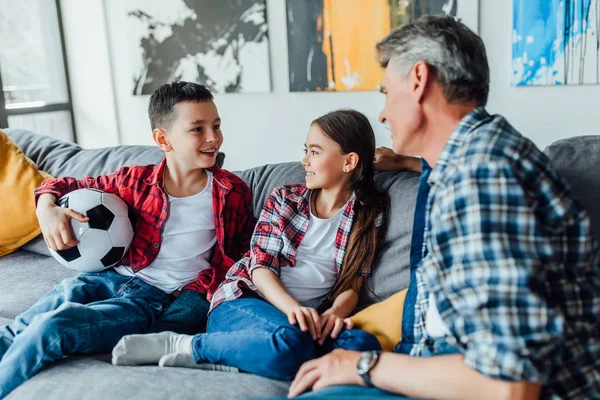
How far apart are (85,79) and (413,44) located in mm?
3621

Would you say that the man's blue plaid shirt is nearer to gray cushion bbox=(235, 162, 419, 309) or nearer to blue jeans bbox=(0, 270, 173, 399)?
gray cushion bbox=(235, 162, 419, 309)

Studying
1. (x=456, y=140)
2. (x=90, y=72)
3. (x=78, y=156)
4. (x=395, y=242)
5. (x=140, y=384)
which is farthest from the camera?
(x=90, y=72)

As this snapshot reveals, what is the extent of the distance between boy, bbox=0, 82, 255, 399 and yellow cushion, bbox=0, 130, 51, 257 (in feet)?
1.46

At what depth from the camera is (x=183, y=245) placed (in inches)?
74.4

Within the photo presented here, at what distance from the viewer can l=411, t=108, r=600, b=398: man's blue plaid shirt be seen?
84cm

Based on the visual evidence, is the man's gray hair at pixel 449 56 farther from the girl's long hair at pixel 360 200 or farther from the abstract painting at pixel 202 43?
the abstract painting at pixel 202 43

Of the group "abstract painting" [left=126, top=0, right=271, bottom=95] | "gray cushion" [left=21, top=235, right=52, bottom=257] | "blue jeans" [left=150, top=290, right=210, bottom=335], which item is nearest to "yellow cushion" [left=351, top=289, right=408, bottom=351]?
"blue jeans" [left=150, top=290, right=210, bottom=335]

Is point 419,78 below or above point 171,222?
Answer: above

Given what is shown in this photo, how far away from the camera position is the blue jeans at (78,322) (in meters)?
1.41

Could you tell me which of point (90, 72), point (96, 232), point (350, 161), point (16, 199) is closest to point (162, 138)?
point (96, 232)

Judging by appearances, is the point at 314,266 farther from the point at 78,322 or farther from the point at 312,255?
the point at 78,322

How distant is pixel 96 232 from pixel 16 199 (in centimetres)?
77

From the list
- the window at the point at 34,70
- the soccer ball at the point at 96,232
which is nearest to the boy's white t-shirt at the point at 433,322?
the soccer ball at the point at 96,232

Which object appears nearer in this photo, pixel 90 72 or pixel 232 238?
pixel 232 238
